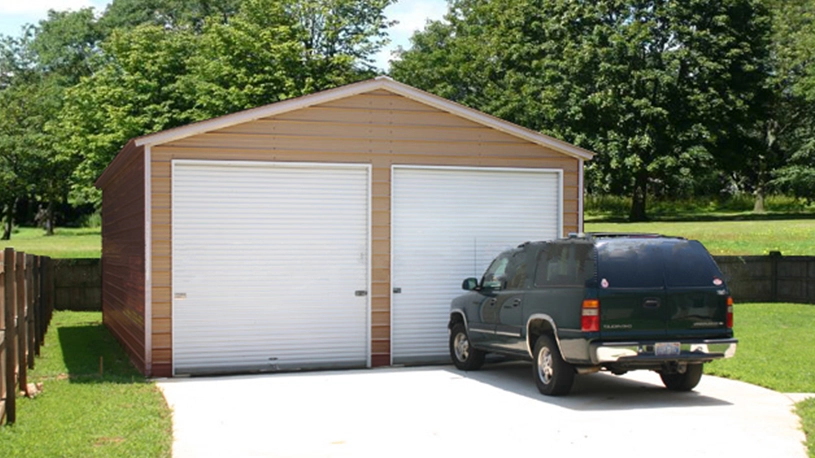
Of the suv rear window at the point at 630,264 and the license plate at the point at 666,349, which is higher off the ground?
the suv rear window at the point at 630,264

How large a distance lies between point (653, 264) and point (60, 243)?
146ft

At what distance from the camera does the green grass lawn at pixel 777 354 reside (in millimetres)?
12084

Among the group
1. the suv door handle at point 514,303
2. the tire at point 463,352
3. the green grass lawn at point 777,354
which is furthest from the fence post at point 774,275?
the suv door handle at point 514,303

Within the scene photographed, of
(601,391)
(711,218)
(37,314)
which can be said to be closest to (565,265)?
(601,391)

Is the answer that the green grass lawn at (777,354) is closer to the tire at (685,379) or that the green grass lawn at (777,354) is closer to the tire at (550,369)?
the tire at (685,379)

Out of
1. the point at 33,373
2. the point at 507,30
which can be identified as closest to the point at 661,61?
the point at 507,30

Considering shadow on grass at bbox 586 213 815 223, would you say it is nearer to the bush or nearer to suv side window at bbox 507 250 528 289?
suv side window at bbox 507 250 528 289

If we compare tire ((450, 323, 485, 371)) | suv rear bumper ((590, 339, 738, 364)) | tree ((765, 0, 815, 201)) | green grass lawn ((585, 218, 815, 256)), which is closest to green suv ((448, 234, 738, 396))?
suv rear bumper ((590, 339, 738, 364))

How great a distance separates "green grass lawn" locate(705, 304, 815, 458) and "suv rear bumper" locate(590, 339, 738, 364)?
38.7 inches

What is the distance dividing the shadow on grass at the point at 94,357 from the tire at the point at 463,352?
423cm

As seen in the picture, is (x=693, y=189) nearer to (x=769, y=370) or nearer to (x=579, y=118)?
(x=579, y=118)

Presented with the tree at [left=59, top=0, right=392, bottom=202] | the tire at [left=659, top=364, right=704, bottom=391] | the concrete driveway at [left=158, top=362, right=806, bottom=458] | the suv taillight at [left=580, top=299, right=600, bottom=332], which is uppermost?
the tree at [left=59, top=0, right=392, bottom=202]

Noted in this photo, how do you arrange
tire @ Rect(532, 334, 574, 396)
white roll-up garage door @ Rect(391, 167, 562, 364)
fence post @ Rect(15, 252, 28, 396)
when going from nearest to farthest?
fence post @ Rect(15, 252, 28, 396), tire @ Rect(532, 334, 574, 396), white roll-up garage door @ Rect(391, 167, 562, 364)

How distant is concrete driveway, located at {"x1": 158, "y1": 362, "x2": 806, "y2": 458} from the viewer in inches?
338
